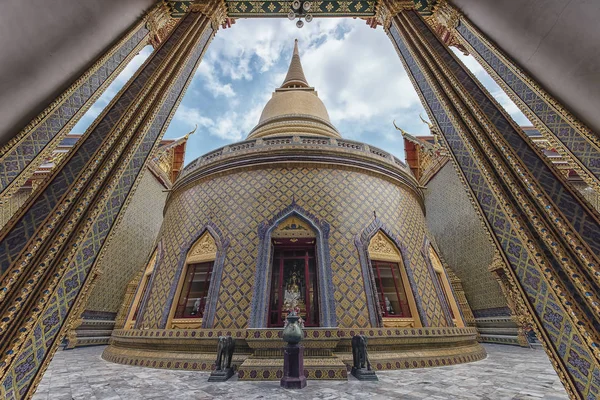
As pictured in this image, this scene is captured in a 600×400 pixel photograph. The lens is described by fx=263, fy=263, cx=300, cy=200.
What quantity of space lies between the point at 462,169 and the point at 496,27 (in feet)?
8.02

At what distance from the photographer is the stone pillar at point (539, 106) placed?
2.91 metres

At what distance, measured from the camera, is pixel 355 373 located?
4488 millimetres

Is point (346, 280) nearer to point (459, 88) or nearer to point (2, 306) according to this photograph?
point (459, 88)

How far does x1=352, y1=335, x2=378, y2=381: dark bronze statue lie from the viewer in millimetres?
4273

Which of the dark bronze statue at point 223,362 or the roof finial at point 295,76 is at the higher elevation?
the roof finial at point 295,76

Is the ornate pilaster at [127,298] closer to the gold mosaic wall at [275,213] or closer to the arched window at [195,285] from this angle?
the gold mosaic wall at [275,213]

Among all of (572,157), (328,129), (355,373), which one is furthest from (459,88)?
(328,129)

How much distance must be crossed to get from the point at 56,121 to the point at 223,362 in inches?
Result: 178

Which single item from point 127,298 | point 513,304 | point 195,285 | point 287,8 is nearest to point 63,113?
point 195,285

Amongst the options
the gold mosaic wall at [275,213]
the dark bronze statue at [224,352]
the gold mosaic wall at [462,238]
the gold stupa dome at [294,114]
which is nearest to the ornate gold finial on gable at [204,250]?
the gold mosaic wall at [275,213]

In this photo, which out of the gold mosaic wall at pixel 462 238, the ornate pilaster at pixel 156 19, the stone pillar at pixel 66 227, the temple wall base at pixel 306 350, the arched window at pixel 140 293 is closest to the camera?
the stone pillar at pixel 66 227

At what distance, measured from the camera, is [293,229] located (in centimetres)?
706

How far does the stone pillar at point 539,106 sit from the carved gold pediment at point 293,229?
4.86m

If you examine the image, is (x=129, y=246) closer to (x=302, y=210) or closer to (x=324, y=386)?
(x=302, y=210)
